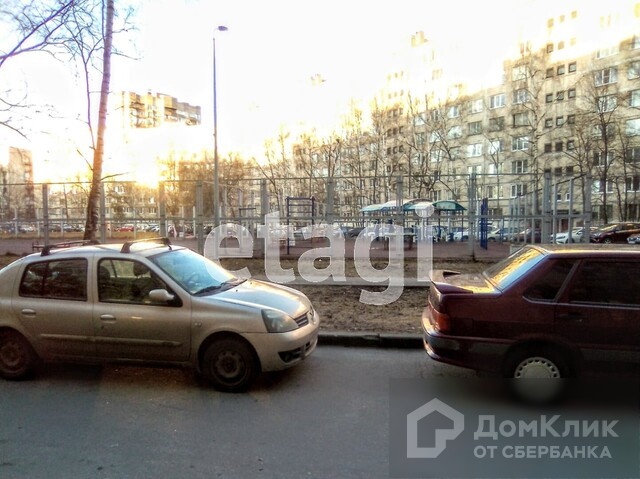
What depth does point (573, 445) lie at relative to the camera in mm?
3221

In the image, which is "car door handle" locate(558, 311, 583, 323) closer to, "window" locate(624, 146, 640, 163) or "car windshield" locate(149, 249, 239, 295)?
"car windshield" locate(149, 249, 239, 295)

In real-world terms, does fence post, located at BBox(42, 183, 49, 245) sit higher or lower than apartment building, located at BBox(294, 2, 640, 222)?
lower

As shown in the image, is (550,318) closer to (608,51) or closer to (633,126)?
(633,126)

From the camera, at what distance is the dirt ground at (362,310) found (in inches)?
247

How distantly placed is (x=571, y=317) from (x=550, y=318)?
0.54 feet

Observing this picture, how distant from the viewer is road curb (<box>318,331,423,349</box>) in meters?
5.64

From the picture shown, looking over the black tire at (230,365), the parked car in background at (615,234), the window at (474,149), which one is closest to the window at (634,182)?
the window at (474,149)

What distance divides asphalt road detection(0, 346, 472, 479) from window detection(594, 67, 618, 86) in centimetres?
4468

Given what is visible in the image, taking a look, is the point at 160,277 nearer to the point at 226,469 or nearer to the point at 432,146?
the point at 226,469

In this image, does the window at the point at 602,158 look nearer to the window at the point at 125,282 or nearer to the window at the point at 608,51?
the window at the point at 608,51

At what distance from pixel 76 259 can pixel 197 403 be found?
84.0 inches

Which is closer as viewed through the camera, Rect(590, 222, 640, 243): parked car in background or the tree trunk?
the tree trunk

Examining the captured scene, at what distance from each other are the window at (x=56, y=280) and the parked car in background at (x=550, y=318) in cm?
372

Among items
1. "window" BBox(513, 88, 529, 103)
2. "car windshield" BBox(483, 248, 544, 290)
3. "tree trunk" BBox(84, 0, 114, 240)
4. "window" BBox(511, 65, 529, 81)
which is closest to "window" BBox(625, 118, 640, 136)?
"window" BBox(513, 88, 529, 103)
